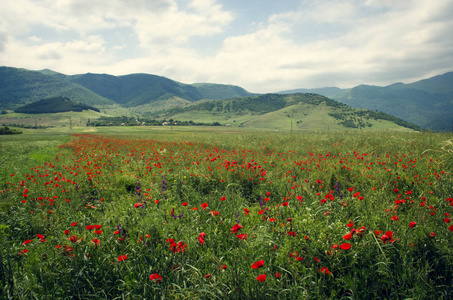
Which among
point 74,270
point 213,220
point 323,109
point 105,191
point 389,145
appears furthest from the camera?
point 323,109

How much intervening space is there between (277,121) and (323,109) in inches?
1628

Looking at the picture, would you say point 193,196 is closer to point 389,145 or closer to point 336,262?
point 336,262

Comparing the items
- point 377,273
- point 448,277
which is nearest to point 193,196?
point 377,273

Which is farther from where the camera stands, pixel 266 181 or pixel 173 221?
pixel 266 181

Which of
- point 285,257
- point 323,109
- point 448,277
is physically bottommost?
point 448,277

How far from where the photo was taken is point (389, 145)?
14.1 meters

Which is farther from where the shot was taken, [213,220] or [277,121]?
[277,121]

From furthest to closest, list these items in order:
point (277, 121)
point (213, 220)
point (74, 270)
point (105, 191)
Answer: point (277, 121) → point (105, 191) → point (213, 220) → point (74, 270)

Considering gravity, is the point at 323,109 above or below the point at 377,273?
above

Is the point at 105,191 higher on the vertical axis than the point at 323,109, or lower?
lower

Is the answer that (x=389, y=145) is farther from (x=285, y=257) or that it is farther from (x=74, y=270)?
(x=74, y=270)

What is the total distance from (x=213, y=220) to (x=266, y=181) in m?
3.58

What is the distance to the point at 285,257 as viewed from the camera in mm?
2881

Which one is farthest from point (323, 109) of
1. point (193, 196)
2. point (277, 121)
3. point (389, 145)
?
point (193, 196)
